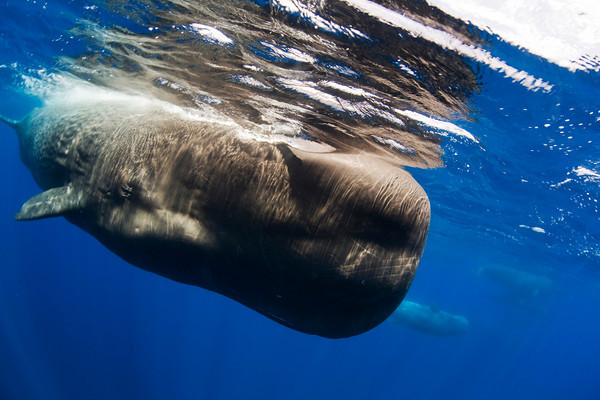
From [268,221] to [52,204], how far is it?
123 inches

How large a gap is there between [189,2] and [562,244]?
2481cm

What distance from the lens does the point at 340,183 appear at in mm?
3066

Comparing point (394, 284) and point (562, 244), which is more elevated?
point (394, 284)

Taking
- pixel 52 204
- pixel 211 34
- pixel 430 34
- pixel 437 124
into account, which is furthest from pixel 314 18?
pixel 52 204

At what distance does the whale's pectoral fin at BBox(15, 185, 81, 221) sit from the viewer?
4297 millimetres

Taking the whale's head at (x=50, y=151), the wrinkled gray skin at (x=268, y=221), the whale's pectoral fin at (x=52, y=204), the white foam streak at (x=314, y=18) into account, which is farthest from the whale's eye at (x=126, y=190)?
the white foam streak at (x=314, y=18)

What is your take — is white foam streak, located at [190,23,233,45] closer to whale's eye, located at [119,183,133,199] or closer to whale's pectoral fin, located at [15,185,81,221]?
whale's eye, located at [119,183,133,199]

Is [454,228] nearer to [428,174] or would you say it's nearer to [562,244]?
[562,244]

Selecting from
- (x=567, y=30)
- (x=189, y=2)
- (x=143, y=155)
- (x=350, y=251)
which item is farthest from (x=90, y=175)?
(x=567, y=30)

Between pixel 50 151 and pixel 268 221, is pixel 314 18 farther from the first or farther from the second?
pixel 50 151

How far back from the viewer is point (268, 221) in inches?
121

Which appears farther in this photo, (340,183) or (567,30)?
(567,30)

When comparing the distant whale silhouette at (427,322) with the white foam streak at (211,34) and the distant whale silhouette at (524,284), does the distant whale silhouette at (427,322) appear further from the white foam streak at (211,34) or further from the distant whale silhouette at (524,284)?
the white foam streak at (211,34)

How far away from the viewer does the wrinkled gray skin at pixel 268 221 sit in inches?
117
